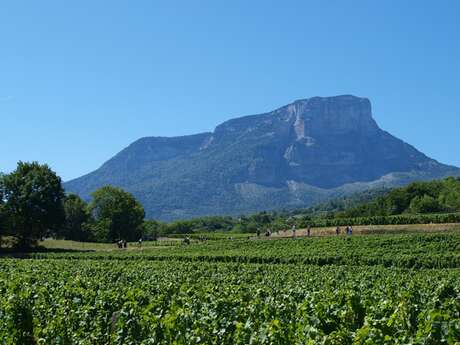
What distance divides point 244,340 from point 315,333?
4.25ft

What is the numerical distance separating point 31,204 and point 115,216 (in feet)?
95.5

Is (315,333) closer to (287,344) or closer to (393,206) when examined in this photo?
(287,344)

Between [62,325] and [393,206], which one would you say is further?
[393,206]

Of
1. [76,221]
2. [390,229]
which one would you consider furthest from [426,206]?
[76,221]

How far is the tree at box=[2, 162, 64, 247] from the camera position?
2660 inches

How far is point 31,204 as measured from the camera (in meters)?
67.8

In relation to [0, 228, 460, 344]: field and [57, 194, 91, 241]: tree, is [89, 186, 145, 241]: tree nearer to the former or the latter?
[57, 194, 91, 241]: tree

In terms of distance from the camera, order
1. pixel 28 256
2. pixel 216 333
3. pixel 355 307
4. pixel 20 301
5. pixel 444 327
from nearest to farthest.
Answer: pixel 444 327 → pixel 216 333 → pixel 355 307 → pixel 20 301 → pixel 28 256

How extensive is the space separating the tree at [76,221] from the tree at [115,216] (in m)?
1.69

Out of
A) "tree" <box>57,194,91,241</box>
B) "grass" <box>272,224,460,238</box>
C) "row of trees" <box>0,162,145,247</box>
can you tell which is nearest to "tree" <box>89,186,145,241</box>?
"tree" <box>57,194,91,241</box>

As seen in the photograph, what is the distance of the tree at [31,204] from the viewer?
2660 inches

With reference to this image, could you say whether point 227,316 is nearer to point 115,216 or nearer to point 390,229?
point 390,229

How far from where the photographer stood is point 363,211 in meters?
117

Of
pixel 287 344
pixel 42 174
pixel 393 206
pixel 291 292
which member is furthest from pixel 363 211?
pixel 287 344
